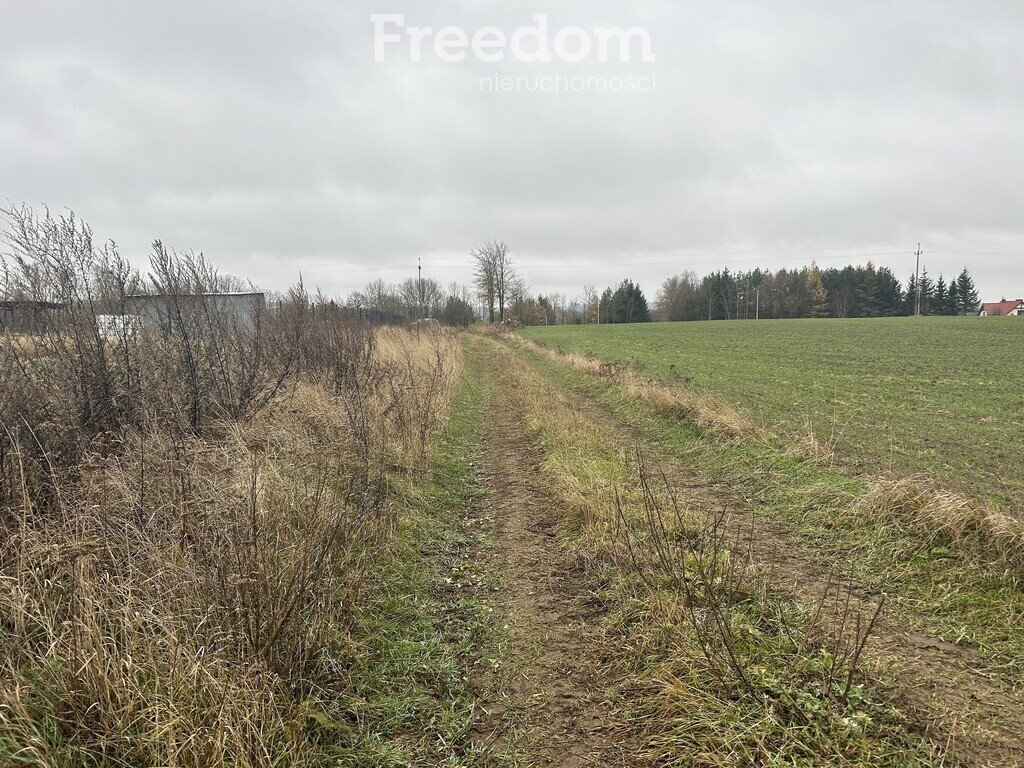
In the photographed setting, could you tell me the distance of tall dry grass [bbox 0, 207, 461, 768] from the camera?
2168 millimetres

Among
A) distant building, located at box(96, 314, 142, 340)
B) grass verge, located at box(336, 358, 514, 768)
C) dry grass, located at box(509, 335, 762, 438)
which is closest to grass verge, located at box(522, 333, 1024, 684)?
dry grass, located at box(509, 335, 762, 438)

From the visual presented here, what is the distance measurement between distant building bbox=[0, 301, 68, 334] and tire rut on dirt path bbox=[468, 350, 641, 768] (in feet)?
16.7

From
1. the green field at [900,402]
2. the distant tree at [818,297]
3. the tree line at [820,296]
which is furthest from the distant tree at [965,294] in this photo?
the green field at [900,402]

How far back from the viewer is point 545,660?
3.14 m

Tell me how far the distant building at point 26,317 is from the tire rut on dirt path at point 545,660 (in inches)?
200

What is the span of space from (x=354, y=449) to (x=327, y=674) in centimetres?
322

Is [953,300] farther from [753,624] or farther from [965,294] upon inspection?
[753,624]

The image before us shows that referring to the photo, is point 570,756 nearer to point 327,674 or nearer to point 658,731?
point 658,731

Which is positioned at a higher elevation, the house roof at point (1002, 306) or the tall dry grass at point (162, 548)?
the house roof at point (1002, 306)

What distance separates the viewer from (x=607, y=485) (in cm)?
571

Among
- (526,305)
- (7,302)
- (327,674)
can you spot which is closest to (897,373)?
(327,674)

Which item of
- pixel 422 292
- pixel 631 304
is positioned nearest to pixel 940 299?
pixel 631 304

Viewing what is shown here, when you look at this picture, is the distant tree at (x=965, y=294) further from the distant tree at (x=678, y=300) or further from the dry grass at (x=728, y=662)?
the dry grass at (x=728, y=662)

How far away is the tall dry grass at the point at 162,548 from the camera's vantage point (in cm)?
Result: 217
